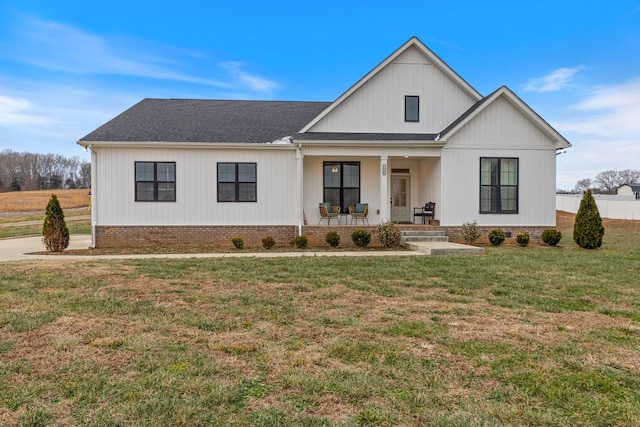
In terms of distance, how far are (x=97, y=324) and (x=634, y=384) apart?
5704mm

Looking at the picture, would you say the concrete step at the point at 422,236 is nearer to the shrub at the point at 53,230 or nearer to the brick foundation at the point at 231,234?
the brick foundation at the point at 231,234

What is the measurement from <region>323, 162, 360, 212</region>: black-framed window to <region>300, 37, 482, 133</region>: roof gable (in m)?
1.94

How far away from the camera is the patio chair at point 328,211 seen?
603 inches

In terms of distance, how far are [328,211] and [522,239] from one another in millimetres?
6880

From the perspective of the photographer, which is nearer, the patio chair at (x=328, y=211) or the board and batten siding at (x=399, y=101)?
the patio chair at (x=328, y=211)

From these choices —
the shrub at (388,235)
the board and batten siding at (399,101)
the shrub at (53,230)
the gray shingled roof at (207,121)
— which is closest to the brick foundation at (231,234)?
the shrub at (388,235)

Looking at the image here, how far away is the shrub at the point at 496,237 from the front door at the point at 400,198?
358cm

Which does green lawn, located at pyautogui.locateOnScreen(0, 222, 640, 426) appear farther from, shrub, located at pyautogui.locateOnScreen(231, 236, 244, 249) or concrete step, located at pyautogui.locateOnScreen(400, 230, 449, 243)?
concrete step, located at pyautogui.locateOnScreen(400, 230, 449, 243)

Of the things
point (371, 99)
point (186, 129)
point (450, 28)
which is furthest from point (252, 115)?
point (450, 28)

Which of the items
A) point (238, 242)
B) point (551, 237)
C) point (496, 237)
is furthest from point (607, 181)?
point (238, 242)

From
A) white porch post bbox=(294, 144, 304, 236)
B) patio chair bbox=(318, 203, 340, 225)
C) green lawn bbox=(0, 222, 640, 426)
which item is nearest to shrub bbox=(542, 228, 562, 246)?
green lawn bbox=(0, 222, 640, 426)

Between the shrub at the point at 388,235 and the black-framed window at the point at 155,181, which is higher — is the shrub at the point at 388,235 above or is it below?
below

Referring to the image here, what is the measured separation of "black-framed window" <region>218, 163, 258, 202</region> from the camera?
49.1 ft

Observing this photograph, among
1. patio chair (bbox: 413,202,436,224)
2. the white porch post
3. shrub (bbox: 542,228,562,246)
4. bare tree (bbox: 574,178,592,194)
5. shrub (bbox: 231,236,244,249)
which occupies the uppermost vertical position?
bare tree (bbox: 574,178,592,194)
